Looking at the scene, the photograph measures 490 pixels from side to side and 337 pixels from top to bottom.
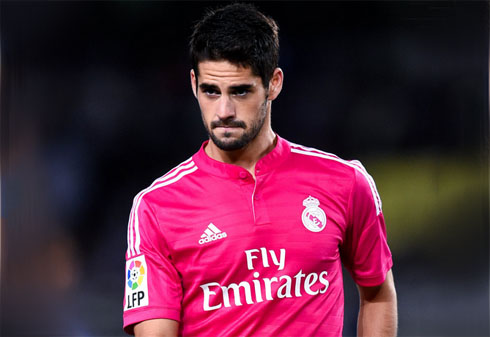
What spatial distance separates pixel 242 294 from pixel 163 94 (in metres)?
1.81

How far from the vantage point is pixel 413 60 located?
341 cm

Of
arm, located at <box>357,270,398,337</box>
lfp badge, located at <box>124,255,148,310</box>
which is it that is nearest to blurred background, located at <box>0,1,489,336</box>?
arm, located at <box>357,270,398,337</box>

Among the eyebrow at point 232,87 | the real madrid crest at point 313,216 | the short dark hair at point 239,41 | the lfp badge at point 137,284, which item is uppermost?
the short dark hair at point 239,41

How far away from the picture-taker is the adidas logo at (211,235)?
5.82 feet

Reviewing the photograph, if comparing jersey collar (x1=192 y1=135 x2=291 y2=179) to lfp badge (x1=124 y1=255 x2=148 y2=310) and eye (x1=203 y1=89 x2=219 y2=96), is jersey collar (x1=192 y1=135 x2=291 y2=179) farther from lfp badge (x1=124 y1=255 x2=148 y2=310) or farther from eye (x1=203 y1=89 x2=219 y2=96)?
lfp badge (x1=124 y1=255 x2=148 y2=310)

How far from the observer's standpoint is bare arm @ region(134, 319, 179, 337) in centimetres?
173

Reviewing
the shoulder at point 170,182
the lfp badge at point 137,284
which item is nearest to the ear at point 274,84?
the shoulder at point 170,182

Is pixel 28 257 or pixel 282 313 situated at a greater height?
pixel 282 313

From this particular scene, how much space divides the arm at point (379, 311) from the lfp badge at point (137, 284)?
2.15 feet

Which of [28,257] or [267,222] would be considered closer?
[267,222]

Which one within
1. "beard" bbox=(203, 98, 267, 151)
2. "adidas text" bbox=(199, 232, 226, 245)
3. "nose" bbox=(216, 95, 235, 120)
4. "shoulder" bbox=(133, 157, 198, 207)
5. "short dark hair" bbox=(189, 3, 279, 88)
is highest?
"short dark hair" bbox=(189, 3, 279, 88)

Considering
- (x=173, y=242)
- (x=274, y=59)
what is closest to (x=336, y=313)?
(x=173, y=242)

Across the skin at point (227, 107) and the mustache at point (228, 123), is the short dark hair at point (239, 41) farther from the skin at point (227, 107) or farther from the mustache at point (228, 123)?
the mustache at point (228, 123)

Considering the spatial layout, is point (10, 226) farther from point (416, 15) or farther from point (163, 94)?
point (416, 15)
